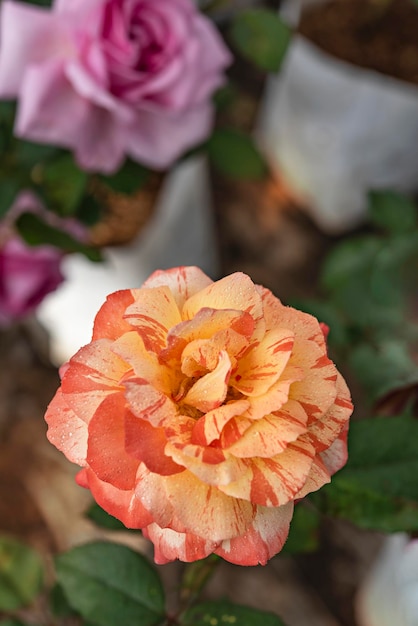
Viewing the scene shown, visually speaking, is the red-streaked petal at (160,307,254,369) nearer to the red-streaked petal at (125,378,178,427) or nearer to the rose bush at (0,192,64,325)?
the red-streaked petal at (125,378,178,427)

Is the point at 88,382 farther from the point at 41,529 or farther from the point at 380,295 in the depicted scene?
the point at 41,529

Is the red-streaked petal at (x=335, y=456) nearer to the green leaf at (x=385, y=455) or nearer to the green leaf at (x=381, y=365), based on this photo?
the green leaf at (x=385, y=455)

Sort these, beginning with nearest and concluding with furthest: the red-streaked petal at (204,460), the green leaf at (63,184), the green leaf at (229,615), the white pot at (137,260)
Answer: the red-streaked petal at (204,460), the green leaf at (229,615), the green leaf at (63,184), the white pot at (137,260)

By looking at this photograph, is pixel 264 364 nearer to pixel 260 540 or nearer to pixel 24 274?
pixel 260 540

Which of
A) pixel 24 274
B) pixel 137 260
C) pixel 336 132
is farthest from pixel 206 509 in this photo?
pixel 336 132

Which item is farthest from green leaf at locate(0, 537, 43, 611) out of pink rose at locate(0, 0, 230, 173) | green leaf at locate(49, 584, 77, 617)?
pink rose at locate(0, 0, 230, 173)

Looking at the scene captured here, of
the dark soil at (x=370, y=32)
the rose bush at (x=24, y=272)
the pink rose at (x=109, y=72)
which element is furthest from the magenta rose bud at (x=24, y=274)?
the dark soil at (x=370, y=32)

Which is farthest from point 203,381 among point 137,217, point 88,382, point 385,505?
point 137,217
